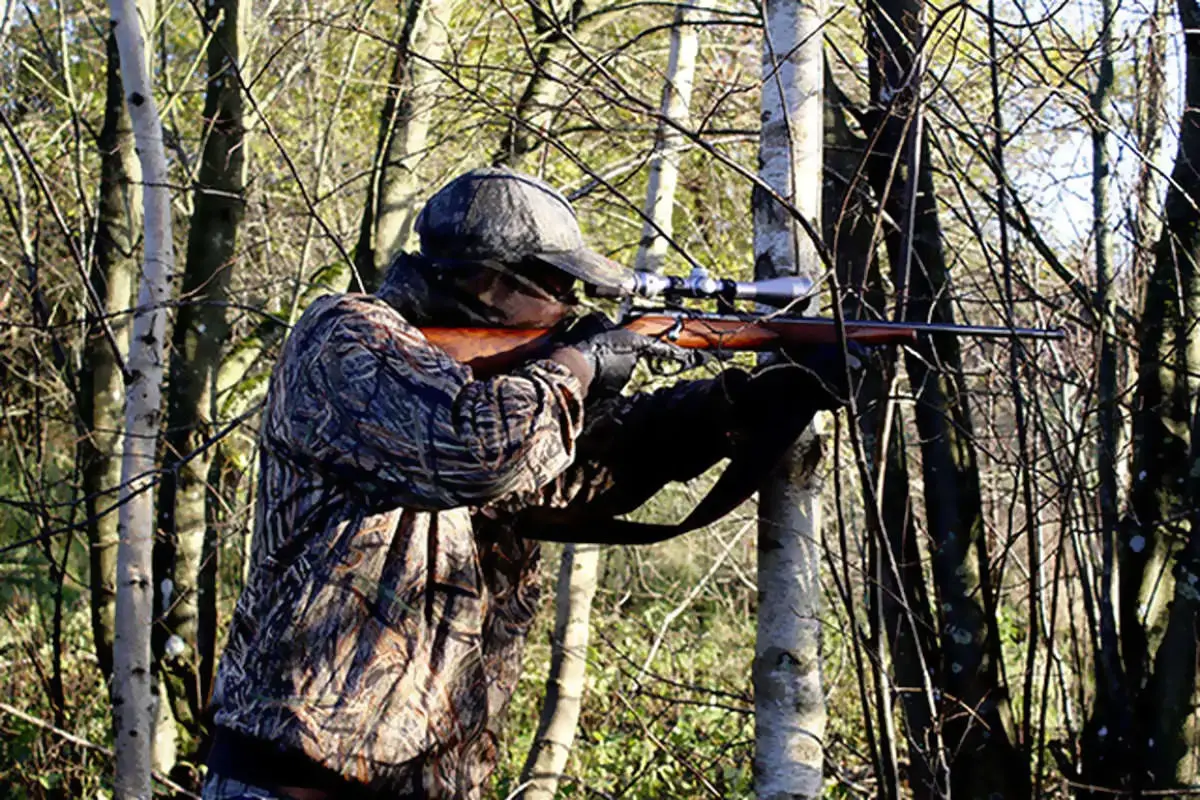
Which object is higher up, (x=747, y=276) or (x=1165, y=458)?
(x=747, y=276)

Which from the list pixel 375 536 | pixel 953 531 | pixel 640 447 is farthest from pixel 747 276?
pixel 375 536

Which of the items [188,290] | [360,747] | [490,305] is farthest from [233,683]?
[188,290]

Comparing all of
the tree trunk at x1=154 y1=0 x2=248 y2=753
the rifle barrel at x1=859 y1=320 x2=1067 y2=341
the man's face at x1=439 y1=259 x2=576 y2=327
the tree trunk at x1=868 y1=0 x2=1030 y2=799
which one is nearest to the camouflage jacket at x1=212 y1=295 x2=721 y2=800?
the man's face at x1=439 y1=259 x2=576 y2=327

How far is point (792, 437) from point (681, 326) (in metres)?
0.38

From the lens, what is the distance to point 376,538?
277cm

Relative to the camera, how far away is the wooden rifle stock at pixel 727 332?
2.96 m

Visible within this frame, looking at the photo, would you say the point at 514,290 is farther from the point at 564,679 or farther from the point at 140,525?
the point at 564,679

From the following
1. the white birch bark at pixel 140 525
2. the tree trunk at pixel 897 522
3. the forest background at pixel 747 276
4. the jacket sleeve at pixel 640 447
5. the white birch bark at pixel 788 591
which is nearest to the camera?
the white birch bark at pixel 788 591

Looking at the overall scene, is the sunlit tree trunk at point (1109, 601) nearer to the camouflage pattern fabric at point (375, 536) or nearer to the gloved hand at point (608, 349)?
the gloved hand at point (608, 349)

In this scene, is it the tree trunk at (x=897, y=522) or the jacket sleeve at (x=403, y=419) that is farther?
the tree trunk at (x=897, y=522)

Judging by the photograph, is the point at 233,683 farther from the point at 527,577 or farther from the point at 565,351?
the point at 565,351

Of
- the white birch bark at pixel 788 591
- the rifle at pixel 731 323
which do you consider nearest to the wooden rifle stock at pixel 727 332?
the rifle at pixel 731 323

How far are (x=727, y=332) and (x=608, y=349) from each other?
0.31 m

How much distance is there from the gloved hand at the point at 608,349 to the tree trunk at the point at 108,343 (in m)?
4.37
